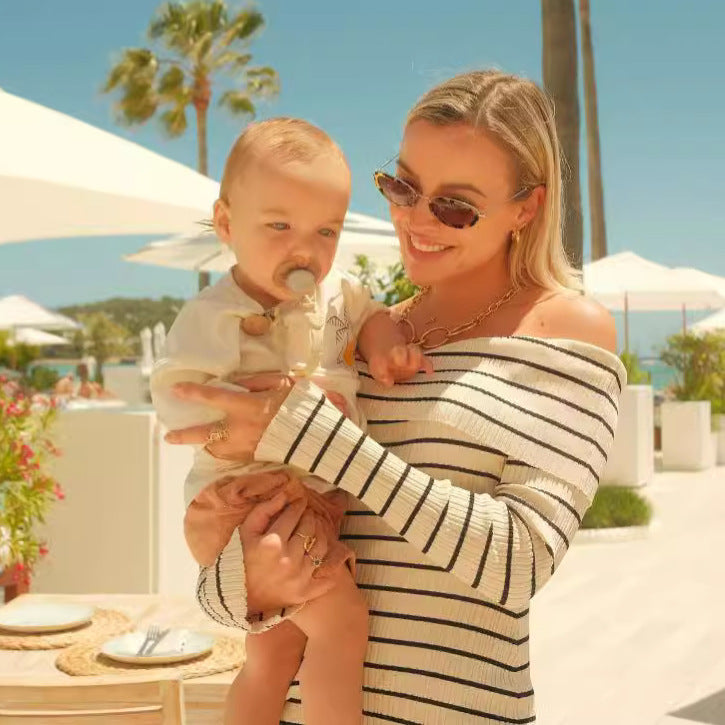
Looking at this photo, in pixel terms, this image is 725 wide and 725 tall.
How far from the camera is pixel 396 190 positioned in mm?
1852

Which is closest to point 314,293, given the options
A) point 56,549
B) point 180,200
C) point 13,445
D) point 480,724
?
point 480,724

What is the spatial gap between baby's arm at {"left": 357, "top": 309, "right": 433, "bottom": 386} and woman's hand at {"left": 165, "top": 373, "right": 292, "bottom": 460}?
0.19 meters

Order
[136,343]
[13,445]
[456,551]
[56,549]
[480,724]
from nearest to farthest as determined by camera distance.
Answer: [456,551]
[480,724]
[13,445]
[56,549]
[136,343]

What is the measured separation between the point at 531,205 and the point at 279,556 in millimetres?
740

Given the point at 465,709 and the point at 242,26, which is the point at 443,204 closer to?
the point at 465,709

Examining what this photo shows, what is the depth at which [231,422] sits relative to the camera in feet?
5.42

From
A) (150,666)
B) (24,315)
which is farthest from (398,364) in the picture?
(24,315)

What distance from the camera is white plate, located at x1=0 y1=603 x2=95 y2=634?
11.5 ft

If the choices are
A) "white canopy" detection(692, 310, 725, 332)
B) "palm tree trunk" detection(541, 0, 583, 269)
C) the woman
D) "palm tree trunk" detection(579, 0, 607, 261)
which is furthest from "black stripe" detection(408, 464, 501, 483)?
"white canopy" detection(692, 310, 725, 332)

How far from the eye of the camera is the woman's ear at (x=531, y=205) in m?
1.86

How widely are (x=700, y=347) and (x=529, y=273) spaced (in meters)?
17.2

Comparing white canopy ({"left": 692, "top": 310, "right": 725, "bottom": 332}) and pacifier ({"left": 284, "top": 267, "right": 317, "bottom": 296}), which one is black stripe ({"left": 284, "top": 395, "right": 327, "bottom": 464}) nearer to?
pacifier ({"left": 284, "top": 267, "right": 317, "bottom": 296})

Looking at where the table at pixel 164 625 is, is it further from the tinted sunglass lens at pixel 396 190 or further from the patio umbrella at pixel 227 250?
the patio umbrella at pixel 227 250

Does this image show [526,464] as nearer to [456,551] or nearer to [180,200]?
[456,551]
